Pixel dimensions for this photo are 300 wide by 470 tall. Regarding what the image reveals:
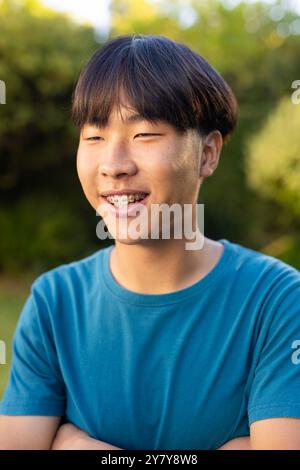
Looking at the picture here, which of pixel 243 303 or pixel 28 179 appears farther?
pixel 28 179

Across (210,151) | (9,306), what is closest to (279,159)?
(9,306)

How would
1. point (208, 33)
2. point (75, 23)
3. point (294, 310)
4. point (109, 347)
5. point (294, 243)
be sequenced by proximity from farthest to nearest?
point (208, 33)
point (75, 23)
point (294, 243)
point (109, 347)
point (294, 310)

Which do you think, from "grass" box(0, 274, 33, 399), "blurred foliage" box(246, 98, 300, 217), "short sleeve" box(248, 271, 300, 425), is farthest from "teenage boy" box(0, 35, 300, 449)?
"blurred foliage" box(246, 98, 300, 217)

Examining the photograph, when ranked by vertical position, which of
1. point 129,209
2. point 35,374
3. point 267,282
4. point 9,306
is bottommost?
point 9,306

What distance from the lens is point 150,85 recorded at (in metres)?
1.74

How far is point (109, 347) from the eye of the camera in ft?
6.10

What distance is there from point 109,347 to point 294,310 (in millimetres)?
535

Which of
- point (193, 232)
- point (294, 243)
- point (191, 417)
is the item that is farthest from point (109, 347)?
point (294, 243)

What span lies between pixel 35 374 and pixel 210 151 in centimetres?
85

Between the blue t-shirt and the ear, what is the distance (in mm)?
255

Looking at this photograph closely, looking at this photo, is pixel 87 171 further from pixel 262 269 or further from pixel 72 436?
pixel 72 436

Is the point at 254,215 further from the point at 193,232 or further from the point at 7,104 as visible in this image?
the point at 193,232

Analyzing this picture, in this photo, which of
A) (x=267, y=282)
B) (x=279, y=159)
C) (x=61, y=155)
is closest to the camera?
(x=267, y=282)

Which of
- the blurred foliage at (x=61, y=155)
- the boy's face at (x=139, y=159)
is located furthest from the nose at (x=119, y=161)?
the blurred foliage at (x=61, y=155)
